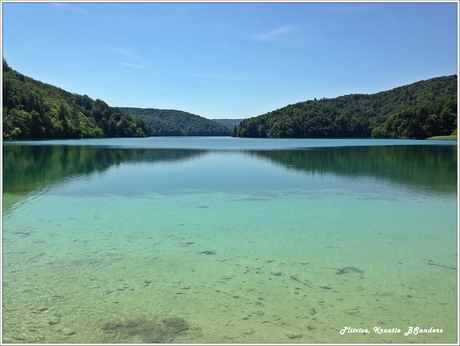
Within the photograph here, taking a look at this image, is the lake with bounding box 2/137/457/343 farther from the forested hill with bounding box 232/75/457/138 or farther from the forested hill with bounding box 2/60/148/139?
the forested hill with bounding box 232/75/457/138

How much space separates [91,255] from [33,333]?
3029 millimetres

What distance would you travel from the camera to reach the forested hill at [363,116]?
4309 inches

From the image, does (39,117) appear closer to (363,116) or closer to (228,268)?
(228,268)

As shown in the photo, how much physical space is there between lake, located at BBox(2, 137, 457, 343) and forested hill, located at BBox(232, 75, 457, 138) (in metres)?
105

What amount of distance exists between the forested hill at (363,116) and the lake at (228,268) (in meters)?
105

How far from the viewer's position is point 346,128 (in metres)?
146

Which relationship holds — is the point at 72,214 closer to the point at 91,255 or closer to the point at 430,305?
the point at 91,255

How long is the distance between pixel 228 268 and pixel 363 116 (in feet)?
522

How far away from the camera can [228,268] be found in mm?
7109

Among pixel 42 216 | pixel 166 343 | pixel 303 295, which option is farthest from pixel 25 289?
pixel 42 216

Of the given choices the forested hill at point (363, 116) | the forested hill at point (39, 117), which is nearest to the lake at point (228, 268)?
the forested hill at point (39, 117)

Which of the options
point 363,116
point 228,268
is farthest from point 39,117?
point 363,116

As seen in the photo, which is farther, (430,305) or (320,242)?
(320,242)

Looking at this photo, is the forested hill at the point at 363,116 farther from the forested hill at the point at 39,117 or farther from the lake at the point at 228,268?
the lake at the point at 228,268
